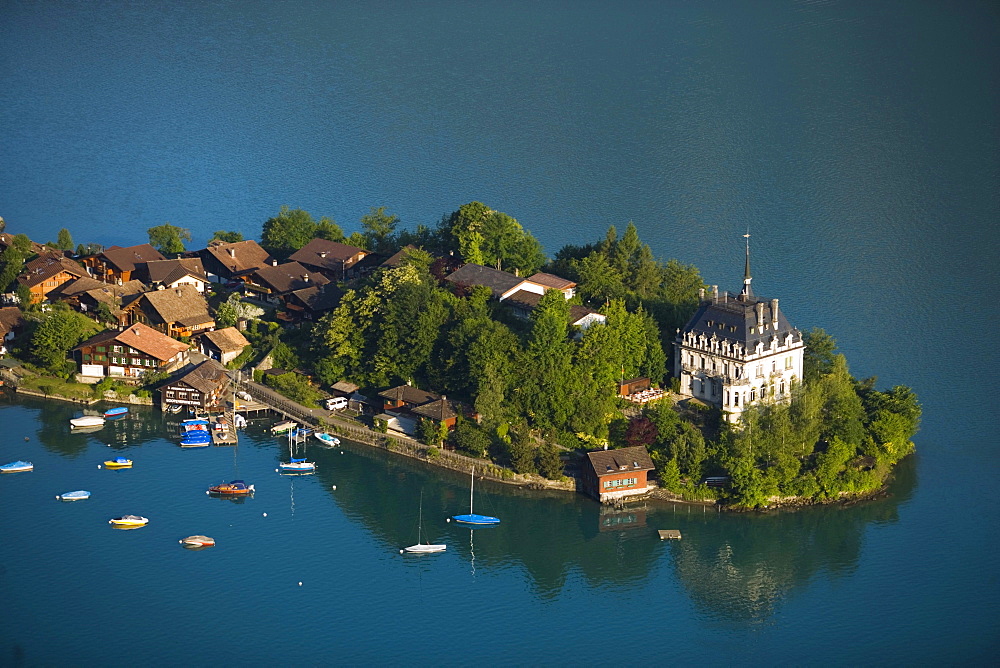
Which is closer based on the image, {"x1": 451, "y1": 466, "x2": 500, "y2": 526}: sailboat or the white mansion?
{"x1": 451, "y1": 466, "x2": 500, "y2": 526}: sailboat

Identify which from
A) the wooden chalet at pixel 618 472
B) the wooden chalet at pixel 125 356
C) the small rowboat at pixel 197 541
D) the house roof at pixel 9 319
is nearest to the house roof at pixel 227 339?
the wooden chalet at pixel 125 356

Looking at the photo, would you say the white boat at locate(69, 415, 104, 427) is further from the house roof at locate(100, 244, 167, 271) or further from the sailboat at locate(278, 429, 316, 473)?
the house roof at locate(100, 244, 167, 271)

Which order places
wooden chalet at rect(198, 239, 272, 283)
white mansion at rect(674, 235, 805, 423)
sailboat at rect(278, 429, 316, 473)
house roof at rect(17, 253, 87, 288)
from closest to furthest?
white mansion at rect(674, 235, 805, 423) < sailboat at rect(278, 429, 316, 473) < house roof at rect(17, 253, 87, 288) < wooden chalet at rect(198, 239, 272, 283)

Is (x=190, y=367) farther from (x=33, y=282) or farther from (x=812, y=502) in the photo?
(x=812, y=502)

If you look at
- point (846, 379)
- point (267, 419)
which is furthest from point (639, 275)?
point (267, 419)

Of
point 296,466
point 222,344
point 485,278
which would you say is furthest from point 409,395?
point 222,344

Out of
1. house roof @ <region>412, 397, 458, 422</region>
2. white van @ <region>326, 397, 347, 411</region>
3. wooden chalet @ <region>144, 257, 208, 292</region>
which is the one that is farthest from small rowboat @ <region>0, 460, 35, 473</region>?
wooden chalet @ <region>144, 257, 208, 292</region>

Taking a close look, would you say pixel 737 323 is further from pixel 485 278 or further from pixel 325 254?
pixel 325 254
